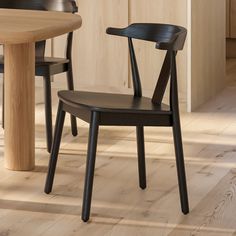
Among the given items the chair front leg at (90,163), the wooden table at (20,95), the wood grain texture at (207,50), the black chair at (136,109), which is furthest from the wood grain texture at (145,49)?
the chair front leg at (90,163)

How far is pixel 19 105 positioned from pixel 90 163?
78 centimetres

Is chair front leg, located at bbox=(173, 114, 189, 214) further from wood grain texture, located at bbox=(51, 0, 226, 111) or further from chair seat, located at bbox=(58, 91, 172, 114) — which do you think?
wood grain texture, located at bbox=(51, 0, 226, 111)

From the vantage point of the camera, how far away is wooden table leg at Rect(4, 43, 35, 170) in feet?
12.2

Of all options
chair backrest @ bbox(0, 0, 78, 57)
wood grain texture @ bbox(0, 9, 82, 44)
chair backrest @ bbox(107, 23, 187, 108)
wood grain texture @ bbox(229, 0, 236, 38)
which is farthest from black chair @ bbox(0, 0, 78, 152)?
wood grain texture @ bbox(229, 0, 236, 38)

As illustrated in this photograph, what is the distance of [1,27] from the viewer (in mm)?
3064

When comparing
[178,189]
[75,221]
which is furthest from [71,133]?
[75,221]

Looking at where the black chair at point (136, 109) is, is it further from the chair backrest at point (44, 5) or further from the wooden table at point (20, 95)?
the chair backrest at point (44, 5)

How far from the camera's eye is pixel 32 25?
320 cm

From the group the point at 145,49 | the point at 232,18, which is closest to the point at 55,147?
the point at 145,49

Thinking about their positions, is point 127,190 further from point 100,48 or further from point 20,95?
point 100,48

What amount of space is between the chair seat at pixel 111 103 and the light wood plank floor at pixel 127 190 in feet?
1.36

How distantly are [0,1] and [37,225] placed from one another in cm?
157

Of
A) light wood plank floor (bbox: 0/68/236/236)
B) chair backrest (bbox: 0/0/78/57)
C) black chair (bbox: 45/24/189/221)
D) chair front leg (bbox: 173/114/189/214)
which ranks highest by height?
chair backrest (bbox: 0/0/78/57)

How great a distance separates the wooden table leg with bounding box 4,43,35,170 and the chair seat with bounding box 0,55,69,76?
0.89 ft
